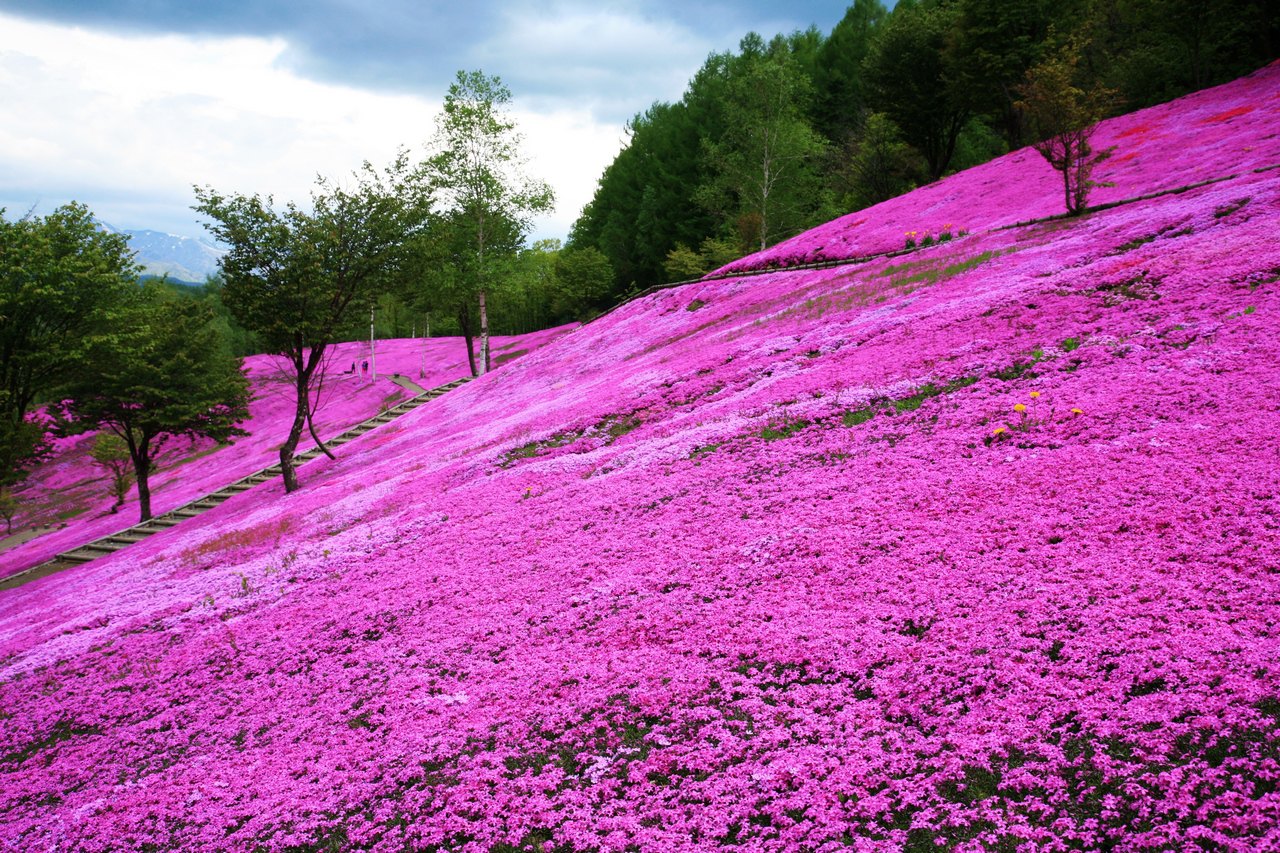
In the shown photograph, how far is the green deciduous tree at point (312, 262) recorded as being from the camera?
24562 millimetres

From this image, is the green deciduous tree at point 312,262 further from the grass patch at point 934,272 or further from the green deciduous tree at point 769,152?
the green deciduous tree at point 769,152

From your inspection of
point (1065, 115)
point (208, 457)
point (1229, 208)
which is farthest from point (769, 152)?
point (208, 457)

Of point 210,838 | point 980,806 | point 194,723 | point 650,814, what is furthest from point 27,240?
point 980,806

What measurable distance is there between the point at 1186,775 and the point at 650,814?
11.9 ft

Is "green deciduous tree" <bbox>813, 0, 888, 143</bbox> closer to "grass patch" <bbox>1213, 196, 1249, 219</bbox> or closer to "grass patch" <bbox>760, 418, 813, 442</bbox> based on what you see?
"grass patch" <bbox>1213, 196, 1249, 219</bbox>

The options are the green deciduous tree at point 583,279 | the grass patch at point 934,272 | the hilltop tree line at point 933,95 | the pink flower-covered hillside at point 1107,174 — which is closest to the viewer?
the grass patch at point 934,272

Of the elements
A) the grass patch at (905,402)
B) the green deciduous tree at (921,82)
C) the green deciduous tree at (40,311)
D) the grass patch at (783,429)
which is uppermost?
the green deciduous tree at (921,82)

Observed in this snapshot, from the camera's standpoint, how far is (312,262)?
24656mm

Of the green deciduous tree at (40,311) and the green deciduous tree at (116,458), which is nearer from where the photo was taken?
the green deciduous tree at (40,311)

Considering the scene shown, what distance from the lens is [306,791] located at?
6.85 metres

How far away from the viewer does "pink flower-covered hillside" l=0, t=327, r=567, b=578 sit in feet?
121

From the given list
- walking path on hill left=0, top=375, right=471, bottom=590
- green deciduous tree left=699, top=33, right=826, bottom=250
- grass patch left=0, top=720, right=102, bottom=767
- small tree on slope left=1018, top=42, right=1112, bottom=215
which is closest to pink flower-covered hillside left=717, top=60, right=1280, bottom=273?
small tree on slope left=1018, top=42, right=1112, bottom=215

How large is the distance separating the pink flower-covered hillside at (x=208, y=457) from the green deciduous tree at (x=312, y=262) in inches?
244

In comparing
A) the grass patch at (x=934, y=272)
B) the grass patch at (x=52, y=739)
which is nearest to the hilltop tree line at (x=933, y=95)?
the grass patch at (x=934, y=272)
